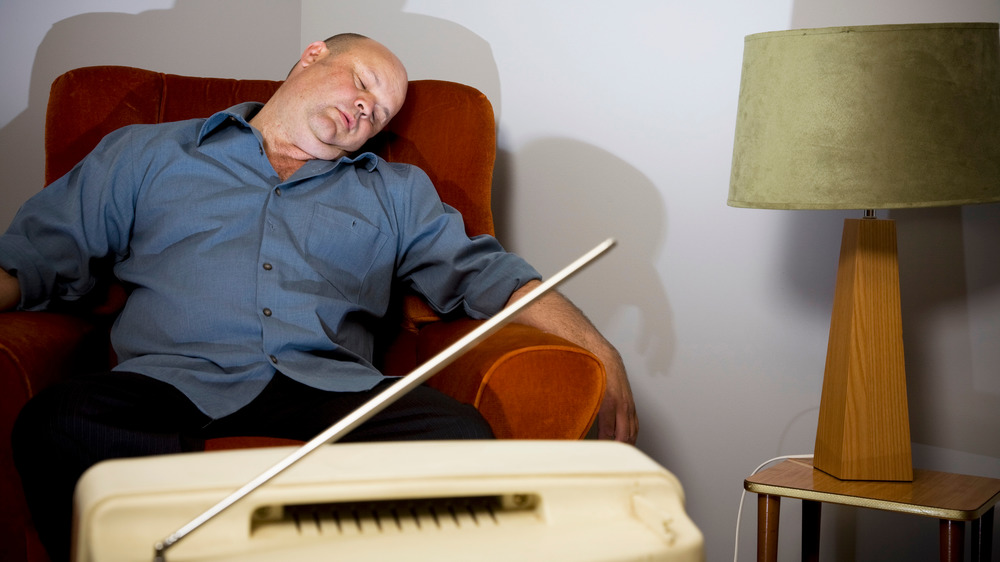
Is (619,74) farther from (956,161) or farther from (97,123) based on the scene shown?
(97,123)

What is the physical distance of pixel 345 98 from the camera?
1638 millimetres

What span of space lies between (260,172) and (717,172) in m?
0.98

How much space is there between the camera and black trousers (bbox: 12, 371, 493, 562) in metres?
1.04

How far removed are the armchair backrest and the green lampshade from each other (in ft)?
2.38

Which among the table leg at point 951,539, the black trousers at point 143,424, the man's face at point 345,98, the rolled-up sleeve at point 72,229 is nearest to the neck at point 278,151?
the man's face at point 345,98

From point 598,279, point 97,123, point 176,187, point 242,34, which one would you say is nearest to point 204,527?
point 176,187

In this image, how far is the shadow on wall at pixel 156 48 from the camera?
1.96 meters

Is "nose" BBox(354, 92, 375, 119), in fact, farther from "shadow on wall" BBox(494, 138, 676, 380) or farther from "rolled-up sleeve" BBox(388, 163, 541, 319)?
"shadow on wall" BBox(494, 138, 676, 380)

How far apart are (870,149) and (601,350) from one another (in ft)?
1.73

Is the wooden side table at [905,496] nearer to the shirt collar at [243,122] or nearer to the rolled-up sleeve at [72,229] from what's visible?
the shirt collar at [243,122]

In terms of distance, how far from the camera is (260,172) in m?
1.55

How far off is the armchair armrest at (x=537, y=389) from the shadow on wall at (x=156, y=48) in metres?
1.38

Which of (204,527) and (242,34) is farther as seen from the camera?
(242,34)

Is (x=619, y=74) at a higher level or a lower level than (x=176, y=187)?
higher
